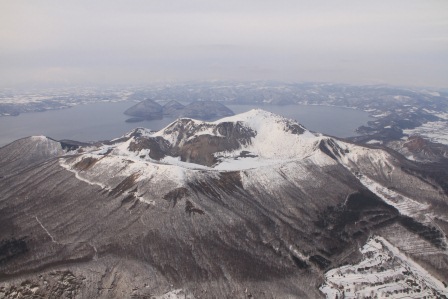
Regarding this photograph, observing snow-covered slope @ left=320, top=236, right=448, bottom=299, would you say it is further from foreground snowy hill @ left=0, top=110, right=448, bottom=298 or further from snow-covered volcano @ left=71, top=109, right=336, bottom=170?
snow-covered volcano @ left=71, top=109, right=336, bottom=170

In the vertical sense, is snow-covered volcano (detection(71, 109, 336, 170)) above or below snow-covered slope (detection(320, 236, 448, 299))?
above

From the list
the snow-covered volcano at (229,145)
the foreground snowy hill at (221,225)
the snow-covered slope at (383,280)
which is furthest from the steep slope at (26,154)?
the snow-covered slope at (383,280)

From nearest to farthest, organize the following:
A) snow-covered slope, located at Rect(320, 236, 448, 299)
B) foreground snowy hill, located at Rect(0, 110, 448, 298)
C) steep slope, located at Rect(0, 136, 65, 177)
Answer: snow-covered slope, located at Rect(320, 236, 448, 299), foreground snowy hill, located at Rect(0, 110, 448, 298), steep slope, located at Rect(0, 136, 65, 177)

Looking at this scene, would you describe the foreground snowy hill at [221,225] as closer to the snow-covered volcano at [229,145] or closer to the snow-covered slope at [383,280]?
the snow-covered slope at [383,280]

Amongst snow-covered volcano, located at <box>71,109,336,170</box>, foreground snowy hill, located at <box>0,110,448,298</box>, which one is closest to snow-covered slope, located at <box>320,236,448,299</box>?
foreground snowy hill, located at <box>0,110,448,298</box>

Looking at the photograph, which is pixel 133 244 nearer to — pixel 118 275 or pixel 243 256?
pixel 118 275

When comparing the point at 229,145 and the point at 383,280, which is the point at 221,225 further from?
the point at 229,145

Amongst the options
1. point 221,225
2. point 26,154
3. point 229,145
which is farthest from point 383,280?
point 26,154

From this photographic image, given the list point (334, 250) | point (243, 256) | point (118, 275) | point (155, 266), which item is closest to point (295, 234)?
point (334, 250)
